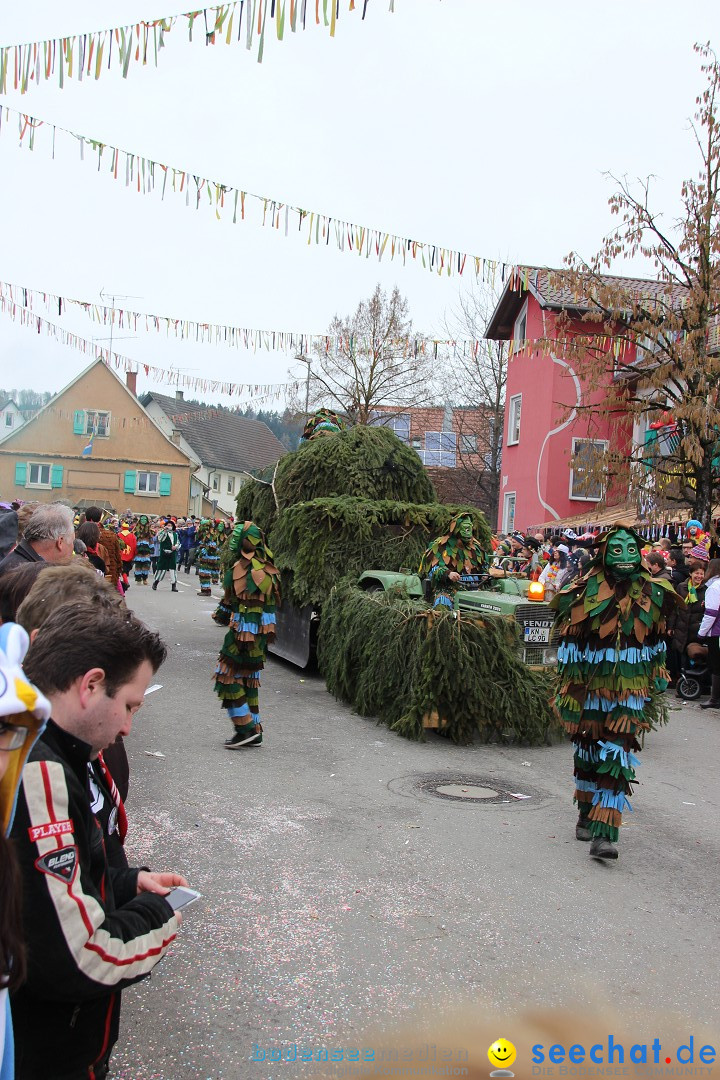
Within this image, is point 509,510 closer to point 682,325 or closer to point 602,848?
point 682,325

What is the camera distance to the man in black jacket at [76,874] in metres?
1.77

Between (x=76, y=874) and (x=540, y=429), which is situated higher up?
(x=540, y=429)

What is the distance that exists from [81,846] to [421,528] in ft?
34.4

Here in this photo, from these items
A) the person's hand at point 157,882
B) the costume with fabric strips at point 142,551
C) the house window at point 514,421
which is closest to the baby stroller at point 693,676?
the person's hand at point 157,882

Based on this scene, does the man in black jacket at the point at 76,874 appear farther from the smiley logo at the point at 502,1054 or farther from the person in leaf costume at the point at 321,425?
the person in leaf costume at the point at 321,425

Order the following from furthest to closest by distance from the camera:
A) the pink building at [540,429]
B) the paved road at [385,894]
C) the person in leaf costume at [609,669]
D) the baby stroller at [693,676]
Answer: the pink building at [540,429], the baby stroller at [693,676], the person in leaf costume at [609,669], the paved road at [385,894]

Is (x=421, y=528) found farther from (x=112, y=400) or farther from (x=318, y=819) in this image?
(x=112, y=400)

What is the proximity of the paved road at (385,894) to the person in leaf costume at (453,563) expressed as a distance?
245 cm

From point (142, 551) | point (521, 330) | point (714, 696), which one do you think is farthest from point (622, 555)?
point (521, 330)

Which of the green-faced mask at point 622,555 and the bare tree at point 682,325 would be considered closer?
the green-faced mask at point 622,555

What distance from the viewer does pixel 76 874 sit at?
5.97 ft

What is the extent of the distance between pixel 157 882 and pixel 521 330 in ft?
105

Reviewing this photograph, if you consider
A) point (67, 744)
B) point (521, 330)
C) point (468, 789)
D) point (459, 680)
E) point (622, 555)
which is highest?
point (521, 330)

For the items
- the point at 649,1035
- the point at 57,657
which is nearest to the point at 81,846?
the point at 57,657
